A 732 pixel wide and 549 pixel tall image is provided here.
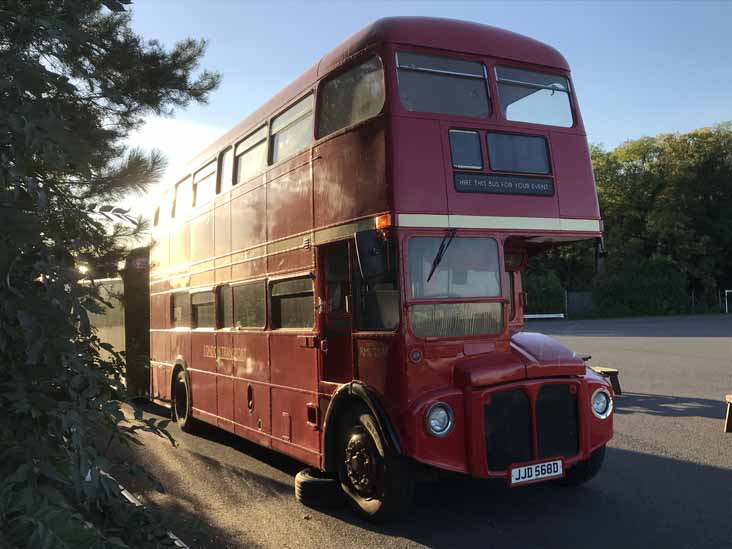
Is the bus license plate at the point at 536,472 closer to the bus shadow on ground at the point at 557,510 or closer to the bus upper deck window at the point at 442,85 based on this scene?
the bus shadow on ground at the point at 557,510

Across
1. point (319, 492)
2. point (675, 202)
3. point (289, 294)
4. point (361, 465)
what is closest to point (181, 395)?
point (289, 294)

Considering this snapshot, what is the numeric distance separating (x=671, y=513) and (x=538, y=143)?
349 centimetres

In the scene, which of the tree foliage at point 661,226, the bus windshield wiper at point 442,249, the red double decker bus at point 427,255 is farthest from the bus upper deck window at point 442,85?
the tree foliage at point 661,226

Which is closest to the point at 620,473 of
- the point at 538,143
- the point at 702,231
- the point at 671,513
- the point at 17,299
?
the point at 671,513

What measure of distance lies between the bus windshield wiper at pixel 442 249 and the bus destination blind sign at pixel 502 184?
41cm

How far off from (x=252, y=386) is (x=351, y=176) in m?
3.56

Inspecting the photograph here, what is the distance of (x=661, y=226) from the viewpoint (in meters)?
46.4

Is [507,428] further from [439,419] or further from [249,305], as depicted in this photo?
[249,305]

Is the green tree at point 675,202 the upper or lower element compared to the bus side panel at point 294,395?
upper

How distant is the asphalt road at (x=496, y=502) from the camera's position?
573 cm

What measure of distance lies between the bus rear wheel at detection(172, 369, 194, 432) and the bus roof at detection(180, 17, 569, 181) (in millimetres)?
5840

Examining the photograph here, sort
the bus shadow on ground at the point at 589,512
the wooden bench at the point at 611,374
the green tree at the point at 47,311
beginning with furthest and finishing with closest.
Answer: the wooden bench at the point at 611,374 → the bus shadow on ground at the point at 589,512 → the green tree at the point at 47,311

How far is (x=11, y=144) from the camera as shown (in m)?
2.65

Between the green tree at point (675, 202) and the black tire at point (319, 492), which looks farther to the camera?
the green tree at point (675, 202)
